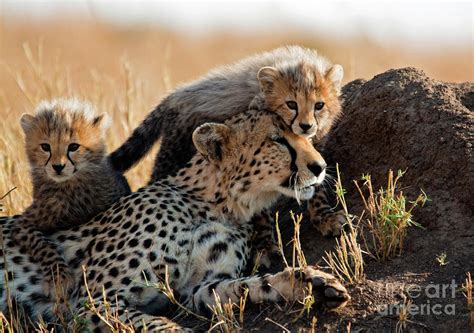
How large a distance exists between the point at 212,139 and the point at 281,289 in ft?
2.75

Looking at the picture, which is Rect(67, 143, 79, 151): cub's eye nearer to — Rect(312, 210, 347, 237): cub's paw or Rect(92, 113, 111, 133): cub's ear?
Rect(92, 113, 111, 133): cub's ear

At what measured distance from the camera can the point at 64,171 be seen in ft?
13.2

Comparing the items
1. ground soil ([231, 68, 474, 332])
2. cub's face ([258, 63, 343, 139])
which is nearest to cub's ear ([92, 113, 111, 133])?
cub's face ([258, 63, 343, 139])

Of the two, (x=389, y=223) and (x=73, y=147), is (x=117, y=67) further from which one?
(x=389, y=223)

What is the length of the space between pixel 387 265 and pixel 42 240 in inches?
58.9

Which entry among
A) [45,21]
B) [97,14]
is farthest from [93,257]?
[45,21]

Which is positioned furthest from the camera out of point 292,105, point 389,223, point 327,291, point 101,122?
point 101,122

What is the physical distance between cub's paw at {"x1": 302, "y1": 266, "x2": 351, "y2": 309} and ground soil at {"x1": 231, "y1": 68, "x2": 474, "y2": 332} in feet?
0.15

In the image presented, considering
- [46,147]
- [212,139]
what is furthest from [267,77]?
[46,147]

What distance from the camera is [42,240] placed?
3824 mm

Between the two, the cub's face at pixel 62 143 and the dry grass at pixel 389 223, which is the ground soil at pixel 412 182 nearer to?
the dry grass at pixel 389 223

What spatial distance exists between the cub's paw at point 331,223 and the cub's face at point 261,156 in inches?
8.7

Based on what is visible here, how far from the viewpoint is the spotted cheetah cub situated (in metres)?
4.03

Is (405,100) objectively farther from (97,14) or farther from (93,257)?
(97,14)
